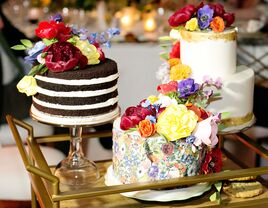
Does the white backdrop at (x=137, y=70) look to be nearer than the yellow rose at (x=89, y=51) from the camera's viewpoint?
No

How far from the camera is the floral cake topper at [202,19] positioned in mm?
1645

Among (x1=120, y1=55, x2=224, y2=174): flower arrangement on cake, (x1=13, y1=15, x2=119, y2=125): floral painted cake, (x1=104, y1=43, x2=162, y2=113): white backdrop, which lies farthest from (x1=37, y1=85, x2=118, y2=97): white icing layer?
(x1=104, y1=43, x2=162, y2=113): white backdrop

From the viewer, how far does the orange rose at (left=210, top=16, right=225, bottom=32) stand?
163cm

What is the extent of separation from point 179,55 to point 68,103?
368 mm

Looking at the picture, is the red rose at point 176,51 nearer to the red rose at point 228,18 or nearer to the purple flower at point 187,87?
the red rose at point 228,18

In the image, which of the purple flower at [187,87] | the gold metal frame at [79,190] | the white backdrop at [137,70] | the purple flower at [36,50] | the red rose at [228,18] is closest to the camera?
the gold metal frame at [79,190]

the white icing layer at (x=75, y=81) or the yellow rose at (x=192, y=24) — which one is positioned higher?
the yellow rose at (x=192, y=24)

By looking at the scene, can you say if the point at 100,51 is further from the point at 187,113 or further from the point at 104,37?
the point at 187,113

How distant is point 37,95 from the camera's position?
5.18ft

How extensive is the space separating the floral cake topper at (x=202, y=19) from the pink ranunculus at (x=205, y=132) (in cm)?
29

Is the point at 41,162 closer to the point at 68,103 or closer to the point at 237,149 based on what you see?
the point at 68,103

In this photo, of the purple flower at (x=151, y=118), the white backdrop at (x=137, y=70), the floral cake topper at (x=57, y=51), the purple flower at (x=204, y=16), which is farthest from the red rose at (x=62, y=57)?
the white backdrop at (x=137, y=70)

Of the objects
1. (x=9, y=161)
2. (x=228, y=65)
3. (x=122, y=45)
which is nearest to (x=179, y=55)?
(x=228, y=65)

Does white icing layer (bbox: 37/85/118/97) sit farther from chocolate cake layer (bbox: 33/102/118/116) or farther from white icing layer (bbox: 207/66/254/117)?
white icing layer (bbox: 207/66/254/117)
